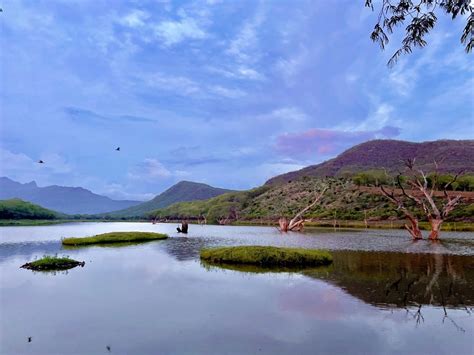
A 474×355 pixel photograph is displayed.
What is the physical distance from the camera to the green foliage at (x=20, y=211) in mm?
164875

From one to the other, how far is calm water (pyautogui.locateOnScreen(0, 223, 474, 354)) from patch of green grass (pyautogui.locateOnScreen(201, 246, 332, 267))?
3.00 m

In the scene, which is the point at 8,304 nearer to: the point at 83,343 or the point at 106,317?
the point at 106,317

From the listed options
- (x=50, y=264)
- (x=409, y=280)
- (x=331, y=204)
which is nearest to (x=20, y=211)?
(x=331, y=204)

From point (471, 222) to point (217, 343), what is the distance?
104m

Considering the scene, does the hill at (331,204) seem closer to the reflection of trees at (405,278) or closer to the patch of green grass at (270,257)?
the reflection of trees at (405,278)

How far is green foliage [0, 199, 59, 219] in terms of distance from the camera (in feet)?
541

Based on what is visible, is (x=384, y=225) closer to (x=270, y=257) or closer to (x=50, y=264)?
(x=270, y=257)

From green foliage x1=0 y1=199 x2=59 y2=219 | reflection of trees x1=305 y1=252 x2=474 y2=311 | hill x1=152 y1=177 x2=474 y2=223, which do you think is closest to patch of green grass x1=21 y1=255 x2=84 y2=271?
reflection of trees x1=305 y1=252 x2=474 y2=311

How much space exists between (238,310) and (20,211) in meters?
185

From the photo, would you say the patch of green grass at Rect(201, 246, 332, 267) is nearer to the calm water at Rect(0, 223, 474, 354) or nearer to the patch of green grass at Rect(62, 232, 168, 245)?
the calm water at Rect(0, 223, 474, 354)

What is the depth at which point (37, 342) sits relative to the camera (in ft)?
44.1

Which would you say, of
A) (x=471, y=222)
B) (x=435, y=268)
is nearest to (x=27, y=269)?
(x=435, y=268)

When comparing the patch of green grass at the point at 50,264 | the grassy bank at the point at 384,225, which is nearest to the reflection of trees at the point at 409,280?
the patch of green grass at the point at 50,264

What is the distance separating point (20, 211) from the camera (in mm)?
176500
